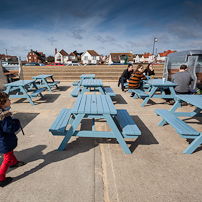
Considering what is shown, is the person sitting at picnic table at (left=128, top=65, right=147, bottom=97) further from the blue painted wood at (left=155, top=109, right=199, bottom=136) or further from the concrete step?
the concrete step

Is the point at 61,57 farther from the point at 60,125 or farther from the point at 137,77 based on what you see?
the point at 60,125

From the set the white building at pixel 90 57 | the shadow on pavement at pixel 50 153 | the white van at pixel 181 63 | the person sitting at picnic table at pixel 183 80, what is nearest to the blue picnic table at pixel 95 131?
the shadow on pavement at pixel 50 153

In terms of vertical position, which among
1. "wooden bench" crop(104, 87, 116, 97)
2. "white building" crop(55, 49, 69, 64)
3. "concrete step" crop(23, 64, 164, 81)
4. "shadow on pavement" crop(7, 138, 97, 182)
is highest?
"white building" crop(55, 49, 69, 64)

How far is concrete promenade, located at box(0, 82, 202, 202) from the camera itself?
173cm

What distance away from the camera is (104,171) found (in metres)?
2.12

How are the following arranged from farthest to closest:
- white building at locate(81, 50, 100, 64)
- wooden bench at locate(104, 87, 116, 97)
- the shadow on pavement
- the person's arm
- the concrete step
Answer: white building at locate(81, 50, 100, 64), the concrete step, wooden bench at locate(104, 87, 116, 97), the shadow on pavement, the person's arm

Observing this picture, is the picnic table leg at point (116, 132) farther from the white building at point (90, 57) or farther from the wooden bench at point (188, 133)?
the white building at point (90, 57)

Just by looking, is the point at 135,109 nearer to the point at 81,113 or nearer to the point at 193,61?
the point at 81,113

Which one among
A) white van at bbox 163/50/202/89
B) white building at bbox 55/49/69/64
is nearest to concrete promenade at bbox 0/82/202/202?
white van at bbox 163/50/202/89

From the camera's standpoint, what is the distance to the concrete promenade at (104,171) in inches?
68.1

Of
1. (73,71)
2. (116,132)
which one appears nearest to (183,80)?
(116,132)

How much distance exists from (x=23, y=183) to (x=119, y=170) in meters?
1.45

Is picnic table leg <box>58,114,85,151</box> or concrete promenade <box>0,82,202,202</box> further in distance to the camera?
picnic table leg <box>58,114,85,151</box>

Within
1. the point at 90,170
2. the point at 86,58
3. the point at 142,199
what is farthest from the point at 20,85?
the point at 86,58
